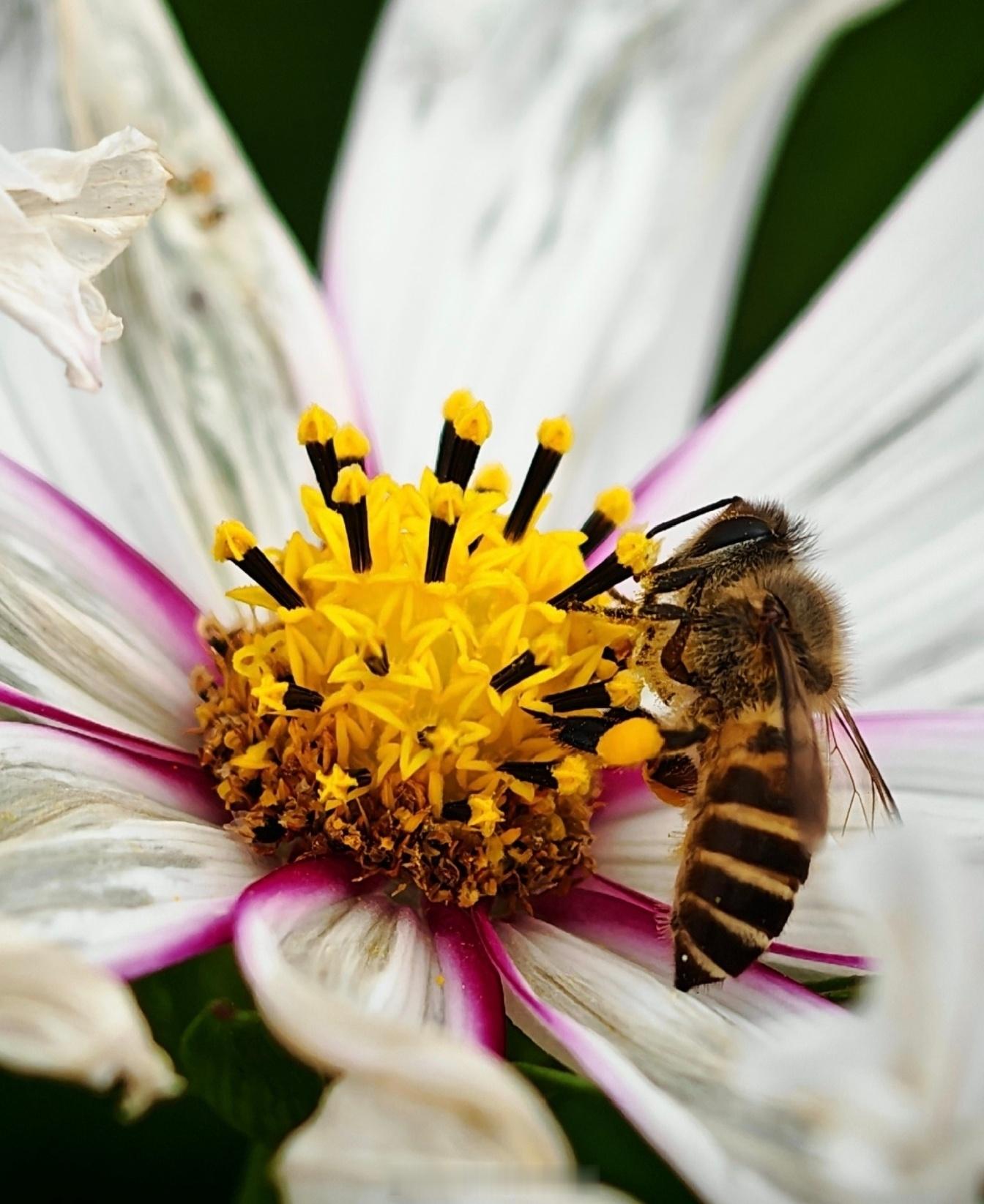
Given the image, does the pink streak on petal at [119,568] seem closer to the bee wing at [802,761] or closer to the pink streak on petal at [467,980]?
the pink streak on petal at [467,980]

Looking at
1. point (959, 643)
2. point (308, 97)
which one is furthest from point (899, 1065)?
point (308, 97)

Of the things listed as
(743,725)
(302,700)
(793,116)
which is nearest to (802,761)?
(743,725)

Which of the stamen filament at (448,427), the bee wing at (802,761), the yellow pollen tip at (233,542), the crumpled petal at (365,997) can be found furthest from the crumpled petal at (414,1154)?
the stamen filament at (448,427)

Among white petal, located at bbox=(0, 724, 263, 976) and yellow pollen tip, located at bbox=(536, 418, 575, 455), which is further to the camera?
yellow pollen tip, located at bbox=(536, 418, 575, 455)

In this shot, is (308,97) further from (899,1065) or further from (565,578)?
(899,1065)

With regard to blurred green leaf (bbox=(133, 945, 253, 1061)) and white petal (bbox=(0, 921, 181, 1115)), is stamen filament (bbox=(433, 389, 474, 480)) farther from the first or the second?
white petal (bbox=(0, 921, 181, 1115))

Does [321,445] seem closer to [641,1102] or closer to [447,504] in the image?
[447,504]

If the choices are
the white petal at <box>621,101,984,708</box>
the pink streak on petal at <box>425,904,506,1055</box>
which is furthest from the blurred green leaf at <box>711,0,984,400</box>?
the pink streak on petal at <box>425,904,506,1055</box>
